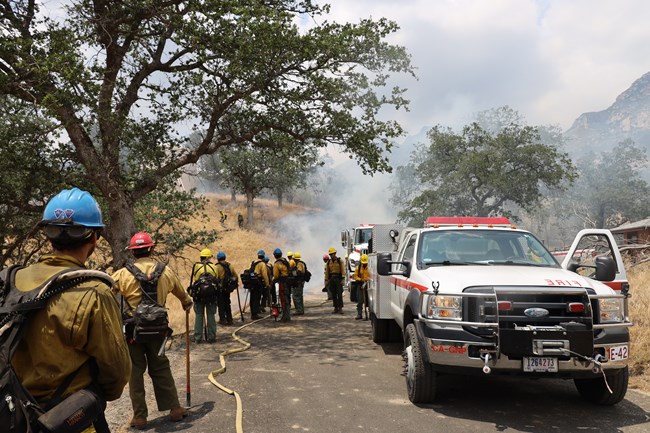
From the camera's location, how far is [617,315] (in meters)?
5.13

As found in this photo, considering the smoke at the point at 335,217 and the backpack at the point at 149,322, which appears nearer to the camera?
the backpack at the point at 149,322

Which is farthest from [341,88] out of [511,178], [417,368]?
[511,178]

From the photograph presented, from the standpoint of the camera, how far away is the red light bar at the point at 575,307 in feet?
16.2

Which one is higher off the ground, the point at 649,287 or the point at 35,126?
the point at 35,126

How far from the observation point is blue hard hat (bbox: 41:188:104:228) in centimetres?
238

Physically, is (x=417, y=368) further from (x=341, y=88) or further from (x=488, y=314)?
(x=341, y=88)

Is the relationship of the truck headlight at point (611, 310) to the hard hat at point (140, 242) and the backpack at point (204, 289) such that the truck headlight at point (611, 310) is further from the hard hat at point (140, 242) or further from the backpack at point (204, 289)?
the backpack at point (204, 289)

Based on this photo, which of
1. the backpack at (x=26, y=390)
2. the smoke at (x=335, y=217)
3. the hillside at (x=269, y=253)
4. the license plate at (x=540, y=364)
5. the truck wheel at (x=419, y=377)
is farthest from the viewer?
the smoke at (x=335, y=217)

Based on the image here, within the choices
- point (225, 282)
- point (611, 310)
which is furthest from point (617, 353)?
point (225, 282)

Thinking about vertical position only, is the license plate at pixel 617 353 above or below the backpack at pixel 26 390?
below

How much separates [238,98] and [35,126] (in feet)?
14.5

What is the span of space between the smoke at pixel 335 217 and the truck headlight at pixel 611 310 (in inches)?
764

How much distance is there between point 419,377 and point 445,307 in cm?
89

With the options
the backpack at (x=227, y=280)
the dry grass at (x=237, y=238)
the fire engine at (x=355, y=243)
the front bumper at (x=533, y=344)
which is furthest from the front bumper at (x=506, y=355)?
the fire engine at (x=355, y=243)
